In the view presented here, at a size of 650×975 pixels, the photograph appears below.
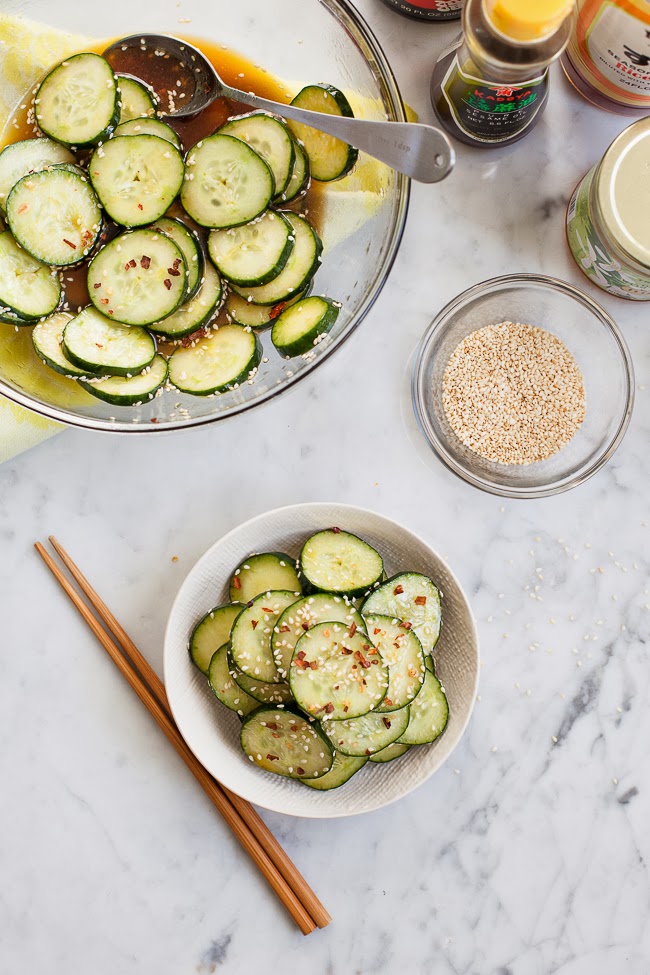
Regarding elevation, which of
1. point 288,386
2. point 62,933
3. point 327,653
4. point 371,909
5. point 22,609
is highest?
point 288,386

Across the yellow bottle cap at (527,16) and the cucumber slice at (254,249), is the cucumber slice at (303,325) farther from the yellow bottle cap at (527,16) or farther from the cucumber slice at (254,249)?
the yellow bottle cap at (527,16)

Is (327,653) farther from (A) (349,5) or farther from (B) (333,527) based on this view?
(A) (349,5)

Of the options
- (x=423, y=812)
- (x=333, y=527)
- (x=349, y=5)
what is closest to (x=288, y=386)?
(x=333, y=527)

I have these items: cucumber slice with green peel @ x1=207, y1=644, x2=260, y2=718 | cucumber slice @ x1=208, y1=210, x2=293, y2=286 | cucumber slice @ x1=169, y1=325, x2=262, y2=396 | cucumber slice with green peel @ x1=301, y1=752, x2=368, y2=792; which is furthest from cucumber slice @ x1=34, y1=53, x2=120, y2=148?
cucumber slice with green peel @ x1=301, y1=752, x2=368, y2=792

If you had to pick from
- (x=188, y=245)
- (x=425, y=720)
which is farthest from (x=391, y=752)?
(x=188, y=245)

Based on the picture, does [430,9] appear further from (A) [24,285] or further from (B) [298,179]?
(A) [24,285]

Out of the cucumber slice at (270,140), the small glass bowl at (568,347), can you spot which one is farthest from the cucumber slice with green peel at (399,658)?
the cucumber slice at (270,140)
